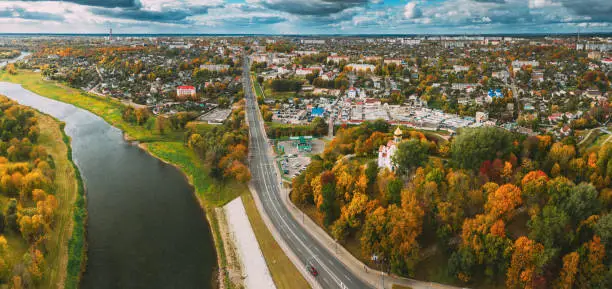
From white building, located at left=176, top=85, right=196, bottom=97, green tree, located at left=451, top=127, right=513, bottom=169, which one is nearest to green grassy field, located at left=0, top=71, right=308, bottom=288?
white building, located at left=176, top=85, right=196, bottom=97

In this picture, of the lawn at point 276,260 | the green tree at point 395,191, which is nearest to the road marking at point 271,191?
the lawn at point 276,260

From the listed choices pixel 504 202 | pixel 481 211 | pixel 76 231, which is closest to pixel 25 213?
pixel 76 231

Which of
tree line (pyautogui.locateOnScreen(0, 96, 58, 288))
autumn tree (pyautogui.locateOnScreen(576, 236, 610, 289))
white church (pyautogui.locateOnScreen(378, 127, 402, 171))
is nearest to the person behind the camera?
autumn tree (pyautogui.locateOnScreen(576, 236, 610, 289))

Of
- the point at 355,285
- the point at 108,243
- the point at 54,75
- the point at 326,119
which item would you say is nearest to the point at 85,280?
the point at 108,243

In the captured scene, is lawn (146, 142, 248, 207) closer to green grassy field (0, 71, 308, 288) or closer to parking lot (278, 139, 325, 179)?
green grassy field (0, 71, 308, 288)

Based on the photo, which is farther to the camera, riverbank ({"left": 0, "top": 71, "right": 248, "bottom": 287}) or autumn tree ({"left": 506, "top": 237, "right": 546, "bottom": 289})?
riverbank ({"left": 0, "top": 71, "right": 248, "bottom": 287})
